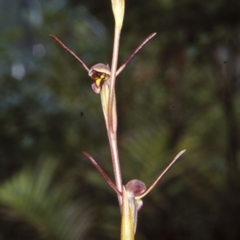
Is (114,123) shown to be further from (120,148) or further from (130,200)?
(120,148)

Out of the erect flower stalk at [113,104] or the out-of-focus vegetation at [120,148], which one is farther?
the out-of-focus vegetation at [120,148]

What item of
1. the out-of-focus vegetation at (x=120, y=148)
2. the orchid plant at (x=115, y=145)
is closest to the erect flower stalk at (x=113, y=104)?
the orchid plant at (x=115, y=145)

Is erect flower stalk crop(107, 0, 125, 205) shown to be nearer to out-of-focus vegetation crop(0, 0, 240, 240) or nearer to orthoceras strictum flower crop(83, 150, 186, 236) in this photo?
orthoceras strictum flower crop(83, 150, 186, 236)

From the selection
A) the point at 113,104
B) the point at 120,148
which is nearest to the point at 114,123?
the point at 113,104

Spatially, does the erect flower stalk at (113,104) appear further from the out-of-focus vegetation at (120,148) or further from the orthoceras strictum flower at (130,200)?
the out-of-focus vegetation at (120,148)

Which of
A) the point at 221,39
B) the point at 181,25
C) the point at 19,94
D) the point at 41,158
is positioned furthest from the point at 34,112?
the point at 221,39

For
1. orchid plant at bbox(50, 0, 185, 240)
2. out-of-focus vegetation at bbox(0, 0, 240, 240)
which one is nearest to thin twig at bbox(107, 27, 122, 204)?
orchid plant at bbox(50, 0, 185, 240)
